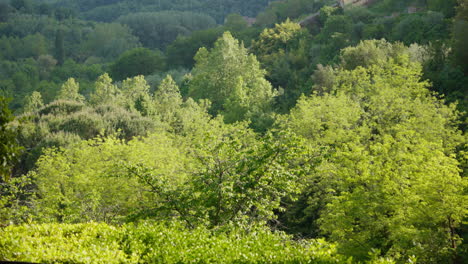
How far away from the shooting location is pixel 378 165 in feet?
62.2

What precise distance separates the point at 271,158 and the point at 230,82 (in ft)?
126

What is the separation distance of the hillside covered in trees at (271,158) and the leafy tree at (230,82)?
192mm

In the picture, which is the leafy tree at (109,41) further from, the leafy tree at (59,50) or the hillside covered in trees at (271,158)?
the hillside covered in trees at (271,158)

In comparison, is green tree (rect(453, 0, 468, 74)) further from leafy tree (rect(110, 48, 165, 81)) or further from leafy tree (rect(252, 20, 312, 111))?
leafy tree (rect(110, 48, 165, 81))

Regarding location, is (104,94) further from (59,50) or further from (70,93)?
(59,50)

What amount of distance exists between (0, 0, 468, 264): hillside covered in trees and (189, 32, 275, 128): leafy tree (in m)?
0.19

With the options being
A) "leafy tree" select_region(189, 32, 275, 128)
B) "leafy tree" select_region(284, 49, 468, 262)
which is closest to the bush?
"leafy tree" select_region(284, 49, 468, 262)

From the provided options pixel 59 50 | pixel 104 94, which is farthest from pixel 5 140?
pixel 59 50

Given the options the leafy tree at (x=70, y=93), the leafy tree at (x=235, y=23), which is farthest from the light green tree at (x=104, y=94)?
the leafy tree at (x=235, y=23)

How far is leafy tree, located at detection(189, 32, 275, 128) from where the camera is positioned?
46.6 metres

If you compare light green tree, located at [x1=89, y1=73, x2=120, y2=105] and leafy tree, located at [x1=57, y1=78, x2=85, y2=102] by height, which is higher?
light green tree, located at [x1=89, y1=73, x2=120, y2=105]

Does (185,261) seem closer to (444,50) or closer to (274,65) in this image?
(444,50)

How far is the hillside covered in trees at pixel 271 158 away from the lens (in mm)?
10453

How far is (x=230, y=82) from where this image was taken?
173 feet
